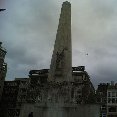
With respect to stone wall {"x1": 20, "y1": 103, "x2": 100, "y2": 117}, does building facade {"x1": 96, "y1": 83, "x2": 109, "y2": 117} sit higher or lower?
higher

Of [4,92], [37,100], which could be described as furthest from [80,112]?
[4,92]

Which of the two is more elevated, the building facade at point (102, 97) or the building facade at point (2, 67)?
the building facade at point (2, 67)

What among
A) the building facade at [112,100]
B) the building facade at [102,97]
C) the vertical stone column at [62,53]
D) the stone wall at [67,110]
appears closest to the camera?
the stone wall at [67,110]

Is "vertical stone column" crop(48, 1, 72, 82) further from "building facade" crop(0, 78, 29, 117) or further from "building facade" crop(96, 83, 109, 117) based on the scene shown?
"building facade" crop(0, 78, 29, 117)

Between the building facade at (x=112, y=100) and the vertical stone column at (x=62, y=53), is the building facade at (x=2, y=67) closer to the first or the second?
the building facade at (x=112, y=100)

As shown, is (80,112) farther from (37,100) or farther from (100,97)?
(100,97)

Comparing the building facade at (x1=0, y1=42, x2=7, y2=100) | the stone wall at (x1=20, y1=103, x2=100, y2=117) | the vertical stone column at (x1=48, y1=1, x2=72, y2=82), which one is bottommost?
the stone wall at (x1=20, y1=103, x2=100, y2=117)

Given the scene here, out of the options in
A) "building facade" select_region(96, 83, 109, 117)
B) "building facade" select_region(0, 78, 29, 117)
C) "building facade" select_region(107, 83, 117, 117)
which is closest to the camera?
"building facade" select_region(107, 83, 117, 117)

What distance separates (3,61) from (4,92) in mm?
10058

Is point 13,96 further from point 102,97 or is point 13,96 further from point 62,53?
point 62,53

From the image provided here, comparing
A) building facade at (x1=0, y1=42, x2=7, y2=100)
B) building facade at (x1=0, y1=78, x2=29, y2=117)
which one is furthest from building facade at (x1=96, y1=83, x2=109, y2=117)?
building facade at (x1=0, y1=42, x2=7, y2=100)

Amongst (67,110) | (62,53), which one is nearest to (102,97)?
(62,53)

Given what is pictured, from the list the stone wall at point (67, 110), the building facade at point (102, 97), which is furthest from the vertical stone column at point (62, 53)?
the building facade at point (102, 97)

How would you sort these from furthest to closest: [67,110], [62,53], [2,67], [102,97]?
[2,67] < [102,97] < [62,53] < [67,110]
